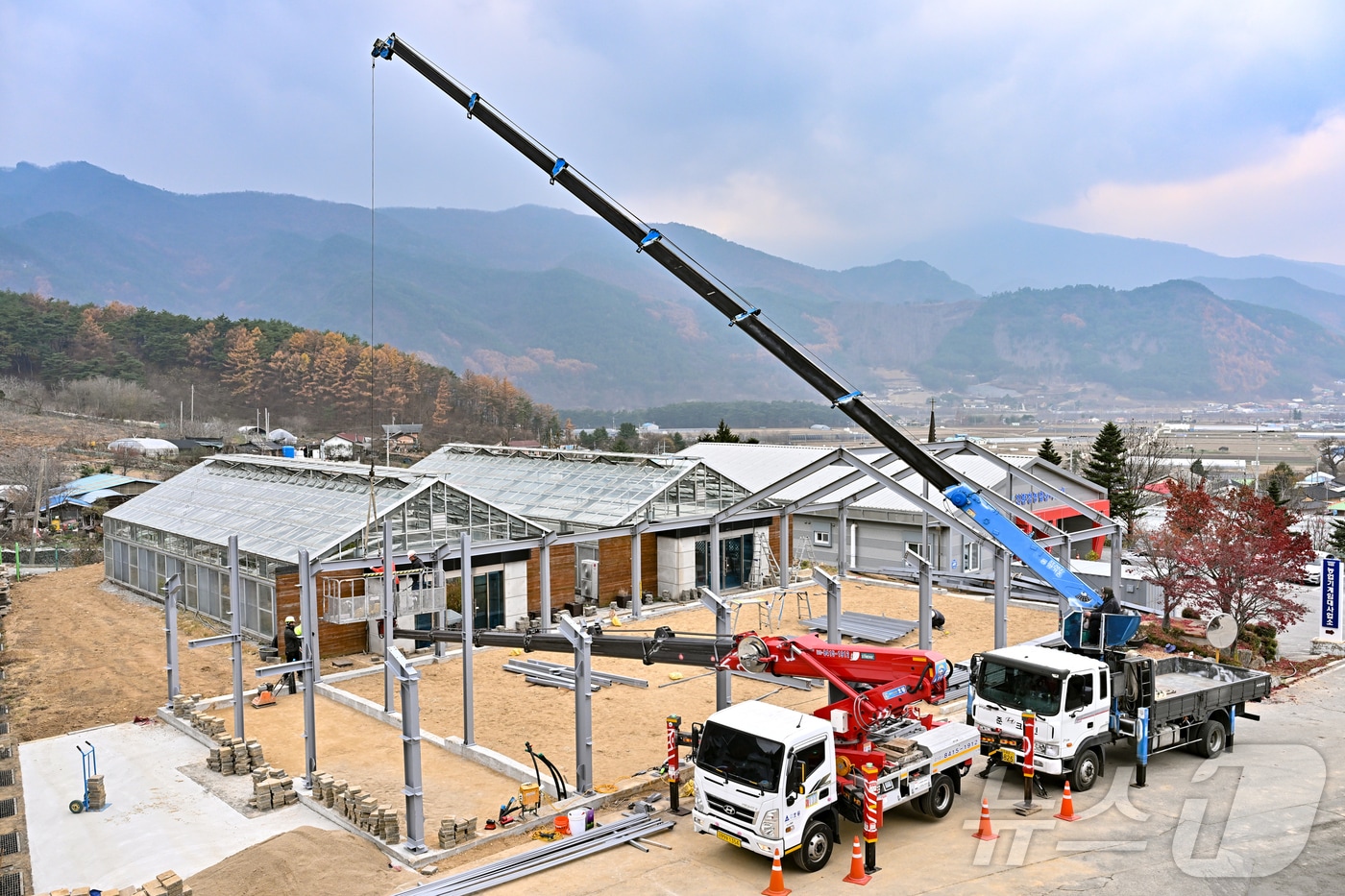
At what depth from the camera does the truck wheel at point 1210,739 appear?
16.8m

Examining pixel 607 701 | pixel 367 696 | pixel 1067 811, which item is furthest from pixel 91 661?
pixel 1067 811

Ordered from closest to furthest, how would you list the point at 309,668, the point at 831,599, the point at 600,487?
the point at 309,668, the point at 831,599, the point at 600,487

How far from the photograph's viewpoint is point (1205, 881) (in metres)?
12.1

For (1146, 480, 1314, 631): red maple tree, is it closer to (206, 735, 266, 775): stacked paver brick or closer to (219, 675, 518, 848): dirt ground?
(219, 675, 518, 848): dirt ground

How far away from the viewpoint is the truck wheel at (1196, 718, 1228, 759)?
55.3 feet

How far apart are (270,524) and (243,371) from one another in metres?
104

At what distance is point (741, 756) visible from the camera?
40.6 ft

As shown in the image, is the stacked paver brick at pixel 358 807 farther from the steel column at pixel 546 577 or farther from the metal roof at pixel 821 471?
→ the metal roof at pixel 821 471

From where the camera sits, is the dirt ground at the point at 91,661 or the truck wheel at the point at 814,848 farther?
the dirt ground at the point at 91,661

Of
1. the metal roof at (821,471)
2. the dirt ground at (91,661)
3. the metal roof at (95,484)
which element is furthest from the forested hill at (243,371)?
the dirt ground at (91,661)

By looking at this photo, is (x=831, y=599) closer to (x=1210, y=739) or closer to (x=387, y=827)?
(x=1210, y=739)

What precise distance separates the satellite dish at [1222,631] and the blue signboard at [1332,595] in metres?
8.28

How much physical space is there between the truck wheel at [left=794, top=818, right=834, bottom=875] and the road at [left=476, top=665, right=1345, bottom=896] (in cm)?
14

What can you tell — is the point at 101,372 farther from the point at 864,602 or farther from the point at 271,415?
the point at 864,602
